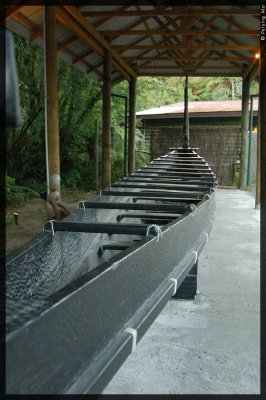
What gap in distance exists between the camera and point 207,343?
325cm

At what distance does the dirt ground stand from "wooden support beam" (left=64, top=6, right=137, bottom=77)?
3.18m

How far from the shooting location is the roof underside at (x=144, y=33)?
7.10 meters

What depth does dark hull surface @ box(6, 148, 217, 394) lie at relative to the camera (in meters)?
1.10

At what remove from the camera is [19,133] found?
40.2 ft

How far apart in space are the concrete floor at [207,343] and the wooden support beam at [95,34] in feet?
14.2

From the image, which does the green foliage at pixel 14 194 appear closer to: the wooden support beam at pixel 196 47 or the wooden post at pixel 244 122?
the wooden support beam at pixel 196 47

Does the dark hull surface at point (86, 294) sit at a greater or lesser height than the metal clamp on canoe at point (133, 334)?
greater

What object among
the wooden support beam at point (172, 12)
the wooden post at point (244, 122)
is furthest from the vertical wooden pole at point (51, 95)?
the wooden post at point (244, 122)

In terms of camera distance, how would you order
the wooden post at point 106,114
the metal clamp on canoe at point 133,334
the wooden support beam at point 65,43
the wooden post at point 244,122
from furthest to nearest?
1. the wooden post at point 244,122
2. the wooden post at point 106,114
3. the wooden support beam at point 65,43
4. the metal clamp on canoe at point 133,334

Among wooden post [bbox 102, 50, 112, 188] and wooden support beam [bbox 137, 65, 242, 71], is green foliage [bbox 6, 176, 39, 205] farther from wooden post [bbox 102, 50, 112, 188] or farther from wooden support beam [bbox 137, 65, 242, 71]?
wooden support beam [bbox 137, 65, 242, 71]

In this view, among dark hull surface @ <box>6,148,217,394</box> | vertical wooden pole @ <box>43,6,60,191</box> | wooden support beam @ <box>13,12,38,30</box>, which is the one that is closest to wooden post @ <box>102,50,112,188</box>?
wooden support beam @ <box>13,12,38,30</box>

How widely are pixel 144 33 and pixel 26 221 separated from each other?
14.2 feet

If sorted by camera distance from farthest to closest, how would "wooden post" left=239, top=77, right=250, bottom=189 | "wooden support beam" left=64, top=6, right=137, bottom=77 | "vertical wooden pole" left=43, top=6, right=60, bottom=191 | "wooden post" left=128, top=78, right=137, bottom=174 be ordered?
1. "wooden post" left=239, top=77, right=250, bottom=189
2. "wooden post" left=128, top=78, right=137, bottom=174
3. "wooden support beam" left=64, top=6, right=137, bottom=77
4. "vertical wooden pole" left=43, top=6, right=60, bottom=191

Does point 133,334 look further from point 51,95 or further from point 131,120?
point 131,120
